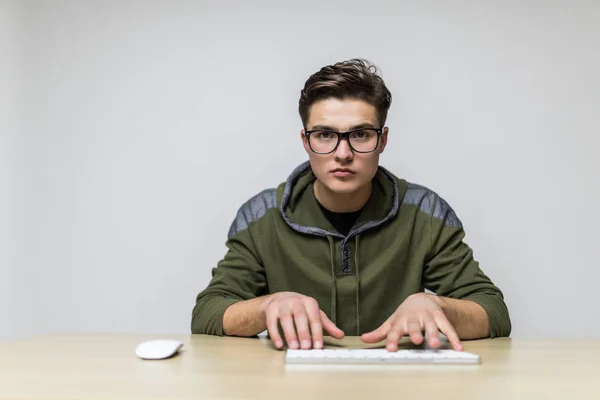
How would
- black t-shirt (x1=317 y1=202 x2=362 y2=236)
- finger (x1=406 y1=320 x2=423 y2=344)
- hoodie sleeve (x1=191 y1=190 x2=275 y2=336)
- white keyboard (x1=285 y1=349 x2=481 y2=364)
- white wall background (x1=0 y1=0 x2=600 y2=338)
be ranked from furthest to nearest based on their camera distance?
white wall background (x1=0 y1=0 x2=600 y2=338) → black t-shirt (x1=317 y1=202 x2=362 y2=236) → hoodie sleeve (x1=191 y1=190 x2=275 y2=336) → finger (x1=406 y1=320 x2=423 y2=344) → white keyboard (x1=285 y1=349 x2=481 y2=364)

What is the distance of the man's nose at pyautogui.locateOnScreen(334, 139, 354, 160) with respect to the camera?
5.41ft

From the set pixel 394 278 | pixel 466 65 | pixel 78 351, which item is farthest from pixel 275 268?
pixel 466 65

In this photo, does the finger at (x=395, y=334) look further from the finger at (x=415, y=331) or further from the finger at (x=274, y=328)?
the finger at (x=274, y=328)

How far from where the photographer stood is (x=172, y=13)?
8.18 feet

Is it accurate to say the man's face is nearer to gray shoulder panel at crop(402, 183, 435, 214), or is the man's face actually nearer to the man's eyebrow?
the man's eyebrow

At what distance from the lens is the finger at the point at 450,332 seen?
1.14 meters

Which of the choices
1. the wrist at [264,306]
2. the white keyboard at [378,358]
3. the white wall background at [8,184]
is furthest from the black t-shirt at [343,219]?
the white wall background at [8,184]

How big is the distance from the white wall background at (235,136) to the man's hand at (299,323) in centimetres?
124

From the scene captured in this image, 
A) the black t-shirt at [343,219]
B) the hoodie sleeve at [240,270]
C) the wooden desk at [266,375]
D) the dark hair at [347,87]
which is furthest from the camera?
the black t-shirt at [343,219]

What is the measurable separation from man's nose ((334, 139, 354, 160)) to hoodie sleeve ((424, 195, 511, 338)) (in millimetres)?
336

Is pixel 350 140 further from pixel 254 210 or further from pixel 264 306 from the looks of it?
pixel 264 306

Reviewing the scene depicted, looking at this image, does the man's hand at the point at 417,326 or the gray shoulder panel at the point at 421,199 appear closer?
the man's hand at the point at 417,326

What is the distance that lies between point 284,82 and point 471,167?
77 centimetres

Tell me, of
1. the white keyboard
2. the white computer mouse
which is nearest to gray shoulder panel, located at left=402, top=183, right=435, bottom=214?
the white keyboard
